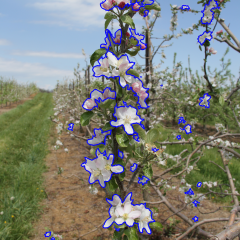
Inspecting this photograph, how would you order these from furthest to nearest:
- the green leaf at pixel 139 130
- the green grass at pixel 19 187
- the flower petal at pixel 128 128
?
the green grass at pixel 19 187 → the green leaf at pixel 139 130 → the flower petal at pixel 128 128

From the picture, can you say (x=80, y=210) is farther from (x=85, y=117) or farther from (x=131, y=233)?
(x=85, y=117)

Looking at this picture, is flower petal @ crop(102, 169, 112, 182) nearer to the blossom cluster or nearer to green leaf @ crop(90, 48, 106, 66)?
the blossom cluster

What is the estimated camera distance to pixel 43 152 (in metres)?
6.46

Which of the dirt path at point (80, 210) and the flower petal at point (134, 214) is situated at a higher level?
the flower petal at point (134, 214)

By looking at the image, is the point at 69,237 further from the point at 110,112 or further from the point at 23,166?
the point at 110,112

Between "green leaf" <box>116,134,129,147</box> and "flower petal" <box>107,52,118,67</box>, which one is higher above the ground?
"flower petal" <box>107,52,118,67</box>

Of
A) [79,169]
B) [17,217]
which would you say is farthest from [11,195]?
[79,169]

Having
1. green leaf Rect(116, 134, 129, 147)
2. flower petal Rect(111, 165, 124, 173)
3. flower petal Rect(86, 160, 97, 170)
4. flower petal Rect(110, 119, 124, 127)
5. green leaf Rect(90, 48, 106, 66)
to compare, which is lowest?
flower petal Rect(111, 165, 124, 173)

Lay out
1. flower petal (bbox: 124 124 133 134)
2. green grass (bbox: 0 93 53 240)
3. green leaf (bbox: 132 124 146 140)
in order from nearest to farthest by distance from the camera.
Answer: flower petal (bbox: 124 124 133 134), green leaf (bbox: 132 124 146 140), green grass (bbox: 0 93 53 240)

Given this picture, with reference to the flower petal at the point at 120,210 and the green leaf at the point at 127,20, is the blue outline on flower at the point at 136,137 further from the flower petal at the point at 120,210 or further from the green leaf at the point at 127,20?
the green leaf at the point at 127,20

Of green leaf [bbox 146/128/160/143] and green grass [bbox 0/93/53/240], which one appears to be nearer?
green leaf [bbox 146/128/160/143]

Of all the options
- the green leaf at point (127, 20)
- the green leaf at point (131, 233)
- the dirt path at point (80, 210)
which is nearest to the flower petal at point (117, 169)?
the green leaf at point (131, 233)

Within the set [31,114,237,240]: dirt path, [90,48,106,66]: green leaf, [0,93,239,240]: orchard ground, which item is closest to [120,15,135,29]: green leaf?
[90,48,106,66]: green leaf

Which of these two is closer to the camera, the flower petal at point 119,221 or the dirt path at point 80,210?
the flower petal at point 119,221
